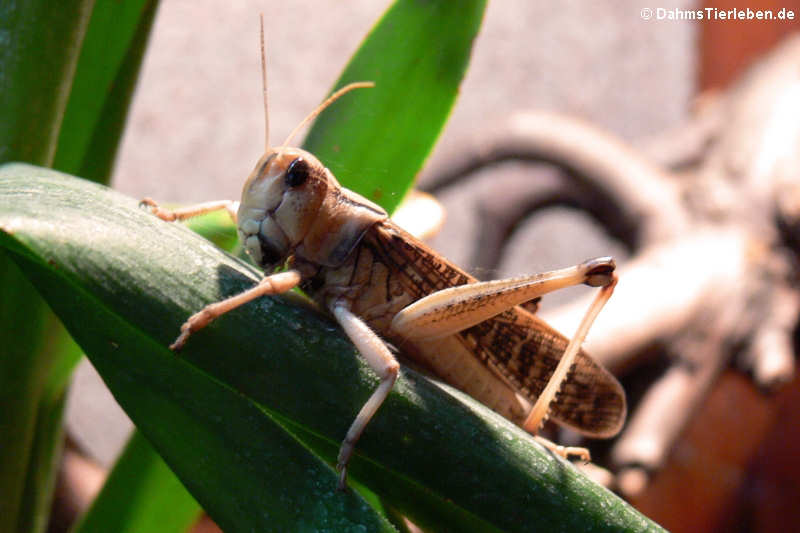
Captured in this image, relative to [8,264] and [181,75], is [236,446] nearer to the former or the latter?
[8,264]

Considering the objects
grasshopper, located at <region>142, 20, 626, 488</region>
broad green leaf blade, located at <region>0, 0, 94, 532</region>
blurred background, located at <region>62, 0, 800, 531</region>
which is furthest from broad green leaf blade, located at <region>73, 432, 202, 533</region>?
blurred background, located at <region>62, 0, 800, 531</region>

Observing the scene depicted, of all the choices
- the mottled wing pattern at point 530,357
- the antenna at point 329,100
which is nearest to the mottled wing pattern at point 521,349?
the mottled wing pattern at point 530,357

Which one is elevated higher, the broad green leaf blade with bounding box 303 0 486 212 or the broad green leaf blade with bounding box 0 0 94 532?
the broad green leaf blade with bounding box 303 0 486 212

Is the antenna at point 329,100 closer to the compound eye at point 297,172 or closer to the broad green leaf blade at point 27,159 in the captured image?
the compound eye at point 297,172

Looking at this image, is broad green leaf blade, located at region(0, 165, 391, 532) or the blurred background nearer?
broad green leaf blade, located at region(0, 165, 391, 532)

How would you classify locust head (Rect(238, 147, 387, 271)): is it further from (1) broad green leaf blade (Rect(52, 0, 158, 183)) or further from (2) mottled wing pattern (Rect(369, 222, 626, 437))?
(1) broad green leaf blade (Rect(52, 0, 158, 183))

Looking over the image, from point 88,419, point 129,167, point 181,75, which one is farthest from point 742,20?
point 88,419

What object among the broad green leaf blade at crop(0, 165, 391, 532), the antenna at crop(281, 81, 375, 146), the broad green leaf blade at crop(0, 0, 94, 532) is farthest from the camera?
the antenna at crop(281, 81, 375, 146)

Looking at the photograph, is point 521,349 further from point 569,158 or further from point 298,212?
point 569,158
